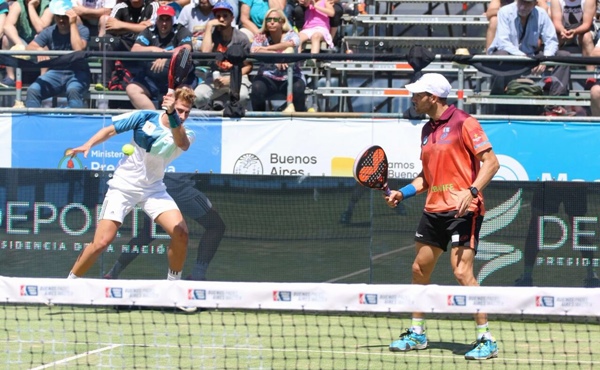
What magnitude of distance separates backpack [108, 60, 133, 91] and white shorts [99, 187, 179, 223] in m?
2.54

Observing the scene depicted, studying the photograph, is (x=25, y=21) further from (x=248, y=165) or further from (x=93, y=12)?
(x=248, y=165)

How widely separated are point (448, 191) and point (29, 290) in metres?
3.27

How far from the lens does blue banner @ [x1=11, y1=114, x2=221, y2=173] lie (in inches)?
432

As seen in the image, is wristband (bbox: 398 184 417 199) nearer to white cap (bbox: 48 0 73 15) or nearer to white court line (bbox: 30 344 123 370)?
white court line (bbox: 30 344 123 370)

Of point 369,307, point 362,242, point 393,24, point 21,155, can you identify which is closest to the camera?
point 369,307

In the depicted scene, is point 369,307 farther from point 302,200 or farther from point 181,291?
point 302,200

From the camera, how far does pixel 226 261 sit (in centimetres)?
995

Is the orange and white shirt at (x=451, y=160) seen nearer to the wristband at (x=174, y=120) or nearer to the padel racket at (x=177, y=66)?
the wristband at (x=174, y=120)

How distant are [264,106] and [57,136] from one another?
2.27m

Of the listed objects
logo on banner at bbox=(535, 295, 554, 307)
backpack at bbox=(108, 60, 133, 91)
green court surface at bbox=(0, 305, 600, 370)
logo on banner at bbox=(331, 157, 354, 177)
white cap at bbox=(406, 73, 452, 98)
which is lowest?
green court surface at bbox=(0, 305, 600, 370)

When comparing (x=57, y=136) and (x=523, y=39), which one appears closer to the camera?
(x=57, y=136)

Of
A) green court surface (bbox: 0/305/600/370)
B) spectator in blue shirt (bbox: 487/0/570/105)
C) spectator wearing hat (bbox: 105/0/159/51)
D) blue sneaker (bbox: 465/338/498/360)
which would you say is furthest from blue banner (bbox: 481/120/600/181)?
spectator wearing hat (bbox: 105/0/159/51)

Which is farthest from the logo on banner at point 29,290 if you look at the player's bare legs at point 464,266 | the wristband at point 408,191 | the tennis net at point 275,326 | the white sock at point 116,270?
the white sock at point 116,270

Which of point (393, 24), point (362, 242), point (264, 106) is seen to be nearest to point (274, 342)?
point (362, 242)
